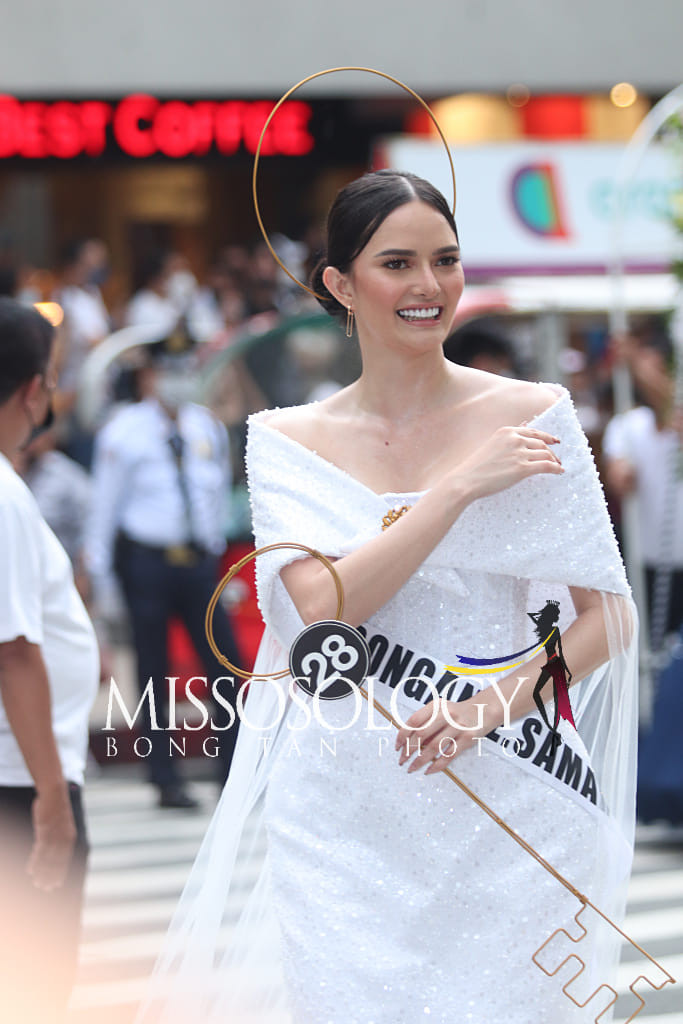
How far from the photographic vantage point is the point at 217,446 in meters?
7.15

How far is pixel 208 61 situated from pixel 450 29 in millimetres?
2039

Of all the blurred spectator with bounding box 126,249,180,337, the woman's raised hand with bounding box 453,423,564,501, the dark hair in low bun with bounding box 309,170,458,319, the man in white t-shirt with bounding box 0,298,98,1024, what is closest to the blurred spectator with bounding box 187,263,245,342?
the blurred spectator with bounding box 126,249,180,337

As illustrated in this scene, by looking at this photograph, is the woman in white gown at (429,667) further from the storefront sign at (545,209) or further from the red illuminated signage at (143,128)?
the red illuminated signage at (143,128)

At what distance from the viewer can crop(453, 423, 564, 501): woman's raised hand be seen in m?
2.21

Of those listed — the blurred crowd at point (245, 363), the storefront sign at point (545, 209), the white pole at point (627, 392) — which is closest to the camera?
the blurred crowd at point (245, 363)

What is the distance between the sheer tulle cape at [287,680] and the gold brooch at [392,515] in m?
0.01

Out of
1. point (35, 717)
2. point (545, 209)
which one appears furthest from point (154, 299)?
point (35, 717)

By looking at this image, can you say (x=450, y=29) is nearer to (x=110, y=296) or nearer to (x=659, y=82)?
(x=659, y=82)

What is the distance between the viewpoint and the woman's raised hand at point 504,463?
2209 mm

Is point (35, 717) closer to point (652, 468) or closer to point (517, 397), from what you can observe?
point (517, 397)

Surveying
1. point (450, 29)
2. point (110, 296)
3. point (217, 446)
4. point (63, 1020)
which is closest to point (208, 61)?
point (450, 29)

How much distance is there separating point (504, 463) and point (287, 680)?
62 centimetres

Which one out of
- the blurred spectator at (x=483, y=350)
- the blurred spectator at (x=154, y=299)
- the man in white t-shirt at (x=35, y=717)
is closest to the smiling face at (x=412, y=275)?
the man in white t-shirt at (x=35, y=717)

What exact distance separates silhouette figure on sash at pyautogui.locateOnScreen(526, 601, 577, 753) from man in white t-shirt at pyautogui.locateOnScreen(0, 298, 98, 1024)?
972 millimetres
